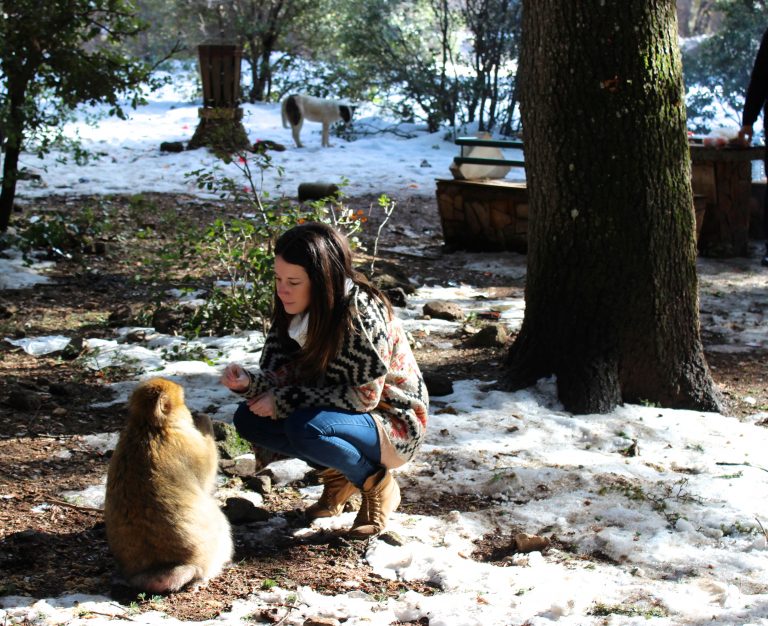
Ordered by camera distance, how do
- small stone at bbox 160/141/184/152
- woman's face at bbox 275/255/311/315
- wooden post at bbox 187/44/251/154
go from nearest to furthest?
woman's face at bbox 275/255/311/315 < small stone at bbox 160/141/184/152 < wooden post at bbox 187/44/251/154

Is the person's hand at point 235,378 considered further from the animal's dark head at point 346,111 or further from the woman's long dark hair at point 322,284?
the animal's dark head at point 346,111

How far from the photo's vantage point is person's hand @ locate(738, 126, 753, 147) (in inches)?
341

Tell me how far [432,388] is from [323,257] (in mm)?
2010

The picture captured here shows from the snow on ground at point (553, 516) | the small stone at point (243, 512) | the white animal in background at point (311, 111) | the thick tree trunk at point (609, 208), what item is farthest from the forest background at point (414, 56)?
the small stone at point (243, 512)

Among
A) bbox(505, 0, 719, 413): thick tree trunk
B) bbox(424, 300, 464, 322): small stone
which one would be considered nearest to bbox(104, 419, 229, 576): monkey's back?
bbox(505, 0, 719, 413): thick tree trunk

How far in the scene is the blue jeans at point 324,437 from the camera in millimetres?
3307

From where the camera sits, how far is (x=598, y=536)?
354 cm

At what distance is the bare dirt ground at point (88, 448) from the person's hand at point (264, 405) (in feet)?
1.70

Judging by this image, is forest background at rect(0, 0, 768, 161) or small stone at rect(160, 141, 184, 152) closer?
small stone at rect(160, 141, 184, 152)

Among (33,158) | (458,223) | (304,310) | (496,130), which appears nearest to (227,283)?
(458,223)

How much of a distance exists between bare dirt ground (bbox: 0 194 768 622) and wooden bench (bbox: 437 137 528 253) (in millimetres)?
601

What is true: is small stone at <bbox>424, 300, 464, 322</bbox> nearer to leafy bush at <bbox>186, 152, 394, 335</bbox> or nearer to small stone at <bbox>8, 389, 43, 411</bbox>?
leafy bush at <bbox>186, 152, 394, 335</bbox>

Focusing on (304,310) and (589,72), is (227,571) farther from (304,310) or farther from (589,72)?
(589,72)

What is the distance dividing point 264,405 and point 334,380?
26 cm
